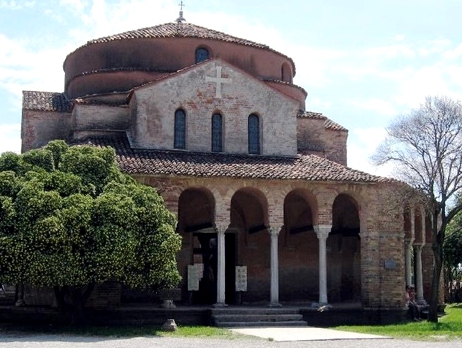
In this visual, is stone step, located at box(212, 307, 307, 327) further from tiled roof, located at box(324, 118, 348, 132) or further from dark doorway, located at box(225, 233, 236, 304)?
tiled roof, located at box(324, 118, 348, 132)

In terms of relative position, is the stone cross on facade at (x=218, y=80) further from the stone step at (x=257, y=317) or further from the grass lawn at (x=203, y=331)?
the grass lawn at (x=203, y=331)

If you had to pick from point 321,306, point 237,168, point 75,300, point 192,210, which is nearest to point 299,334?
point 321,306

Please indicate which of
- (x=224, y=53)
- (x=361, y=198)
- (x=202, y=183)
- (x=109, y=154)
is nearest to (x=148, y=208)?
(x=109, y=154)

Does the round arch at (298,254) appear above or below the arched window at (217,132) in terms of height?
below

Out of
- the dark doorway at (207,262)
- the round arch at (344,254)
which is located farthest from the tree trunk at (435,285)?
the dark doorway at (207,262)

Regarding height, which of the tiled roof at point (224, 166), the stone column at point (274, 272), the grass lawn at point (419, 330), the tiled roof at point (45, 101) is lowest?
the grass lawn at point (419, 330)

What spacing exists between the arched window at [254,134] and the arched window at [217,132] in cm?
108

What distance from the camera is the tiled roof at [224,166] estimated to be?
21.5m

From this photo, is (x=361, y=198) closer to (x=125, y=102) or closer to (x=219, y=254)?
(x=219, y=254)

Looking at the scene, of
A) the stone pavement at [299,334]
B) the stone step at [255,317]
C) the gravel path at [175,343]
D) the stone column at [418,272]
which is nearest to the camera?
the gravel path at [175,343]

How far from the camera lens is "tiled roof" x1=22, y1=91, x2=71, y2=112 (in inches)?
1060

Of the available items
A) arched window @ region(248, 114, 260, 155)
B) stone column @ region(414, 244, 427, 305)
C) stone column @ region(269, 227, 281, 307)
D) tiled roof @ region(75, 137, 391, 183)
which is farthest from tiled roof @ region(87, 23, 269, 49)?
stone column @ region(414, 244, 427, 305)

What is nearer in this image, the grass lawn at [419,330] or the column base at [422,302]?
the grass lawn at [419,330]

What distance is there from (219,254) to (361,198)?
525cm
